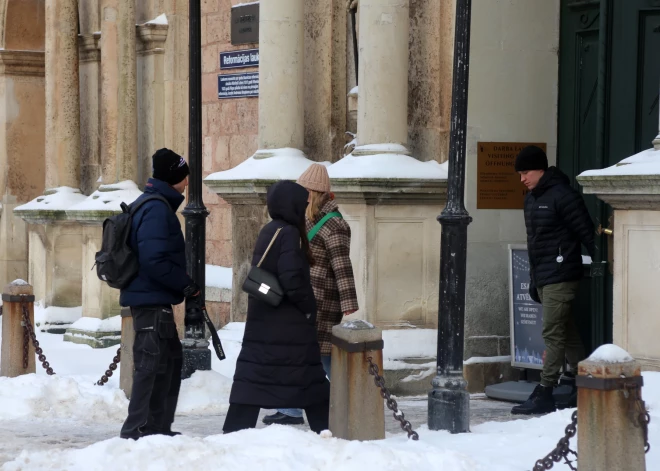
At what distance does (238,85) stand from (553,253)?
215 inches

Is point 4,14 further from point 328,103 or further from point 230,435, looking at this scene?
point 230,435

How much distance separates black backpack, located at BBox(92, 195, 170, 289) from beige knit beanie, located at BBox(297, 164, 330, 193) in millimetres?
1119

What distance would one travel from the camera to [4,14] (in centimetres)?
1756

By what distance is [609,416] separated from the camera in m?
6.00

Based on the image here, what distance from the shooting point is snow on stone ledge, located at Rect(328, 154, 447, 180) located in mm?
10141

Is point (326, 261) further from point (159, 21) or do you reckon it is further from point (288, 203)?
point (159, 21)

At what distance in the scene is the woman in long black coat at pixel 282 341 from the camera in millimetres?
6945

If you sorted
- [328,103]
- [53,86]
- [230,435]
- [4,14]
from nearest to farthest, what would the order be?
[230,435] < [328,103] < [53,86] < [4,14]

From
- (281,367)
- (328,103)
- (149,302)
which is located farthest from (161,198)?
(328,103)

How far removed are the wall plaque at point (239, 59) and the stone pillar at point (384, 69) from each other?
2.96 m

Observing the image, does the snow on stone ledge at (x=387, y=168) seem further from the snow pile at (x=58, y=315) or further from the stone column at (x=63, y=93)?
the stone column at (x=63, y=93)

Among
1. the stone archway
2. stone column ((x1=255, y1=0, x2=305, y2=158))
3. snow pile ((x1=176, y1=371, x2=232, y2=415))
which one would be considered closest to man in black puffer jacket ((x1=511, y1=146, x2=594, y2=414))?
snow pile ((x1=176, y1=371, x2=232, y2=415))

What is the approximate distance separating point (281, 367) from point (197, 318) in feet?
3.17

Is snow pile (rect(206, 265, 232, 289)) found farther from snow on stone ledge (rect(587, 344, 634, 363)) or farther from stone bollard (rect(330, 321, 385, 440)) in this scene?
snow on stone ledge (rect(587, 344, 634, 363))
